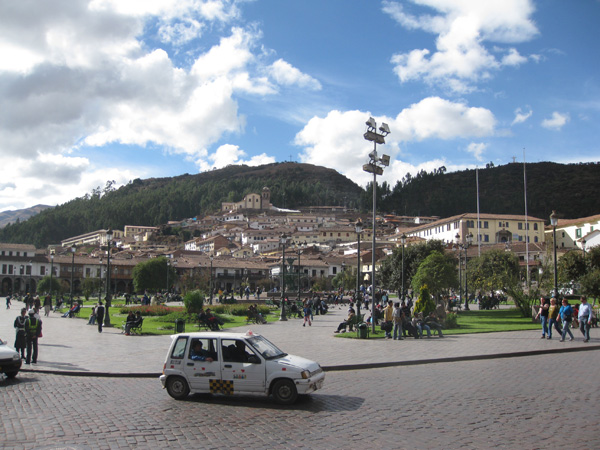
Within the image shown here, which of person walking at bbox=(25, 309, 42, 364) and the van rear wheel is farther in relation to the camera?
person walking at bbox=(25, 309, 42, 364)

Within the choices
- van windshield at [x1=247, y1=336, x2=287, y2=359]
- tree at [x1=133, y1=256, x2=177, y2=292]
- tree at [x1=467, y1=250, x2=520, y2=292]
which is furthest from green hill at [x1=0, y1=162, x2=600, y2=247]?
van windshield at [x1=247, y1=336, x2=287, y2=359]

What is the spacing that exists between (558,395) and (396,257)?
32435 millimetres

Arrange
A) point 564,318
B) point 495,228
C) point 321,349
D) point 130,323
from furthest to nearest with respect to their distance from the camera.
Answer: point 495,228, point 130,323, point 564,318, point 321,349

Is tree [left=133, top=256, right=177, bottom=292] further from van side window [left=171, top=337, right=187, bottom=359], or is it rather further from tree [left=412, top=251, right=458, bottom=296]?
van side window [left=171, top=337, right=187, bottom=359]

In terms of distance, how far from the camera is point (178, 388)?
9422 mm

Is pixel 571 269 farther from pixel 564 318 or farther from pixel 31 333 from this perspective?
pixel 31 333

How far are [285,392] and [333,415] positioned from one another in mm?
1088

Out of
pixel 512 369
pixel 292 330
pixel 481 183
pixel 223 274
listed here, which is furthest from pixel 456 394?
pixel 481 183

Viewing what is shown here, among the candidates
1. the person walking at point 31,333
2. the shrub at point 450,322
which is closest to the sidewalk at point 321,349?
the person walking at point 31,333

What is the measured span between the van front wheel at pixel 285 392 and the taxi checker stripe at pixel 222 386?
0.76 m

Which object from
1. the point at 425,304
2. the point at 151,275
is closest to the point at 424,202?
the point at 151,275

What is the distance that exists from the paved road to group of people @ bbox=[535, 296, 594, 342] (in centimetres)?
526

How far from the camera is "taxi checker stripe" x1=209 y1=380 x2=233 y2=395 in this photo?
30.1 ft

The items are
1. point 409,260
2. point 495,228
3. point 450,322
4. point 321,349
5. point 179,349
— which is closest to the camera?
point 179,349
